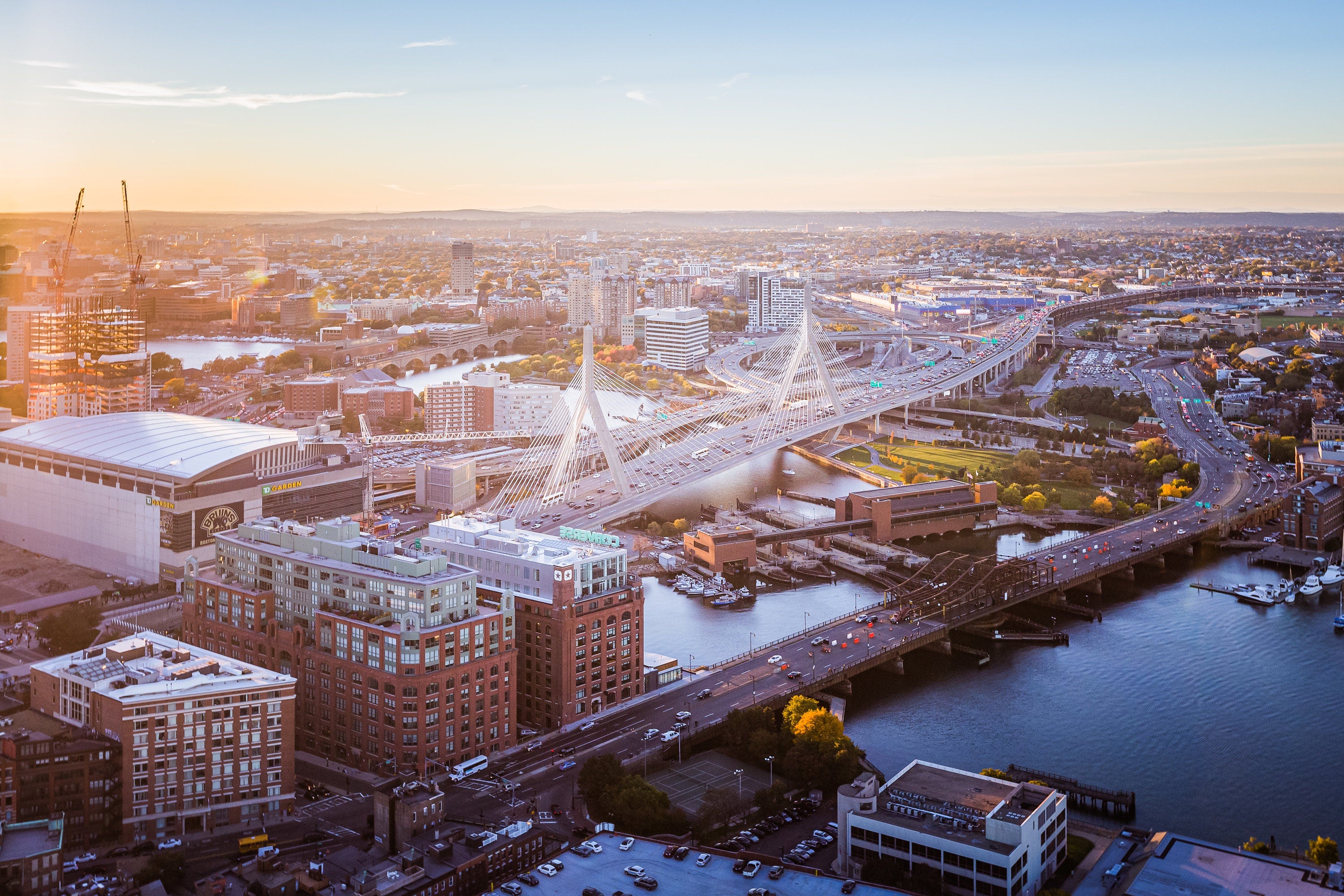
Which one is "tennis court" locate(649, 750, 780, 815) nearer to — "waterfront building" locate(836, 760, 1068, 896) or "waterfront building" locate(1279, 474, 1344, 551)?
"waterfront building" locate(836, 760, 1068, 896)

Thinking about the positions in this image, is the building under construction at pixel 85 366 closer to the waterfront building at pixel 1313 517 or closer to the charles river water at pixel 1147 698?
the charles river water at pixel 1147 698

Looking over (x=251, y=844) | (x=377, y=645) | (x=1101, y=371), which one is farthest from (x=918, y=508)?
(x=1101, y=371)

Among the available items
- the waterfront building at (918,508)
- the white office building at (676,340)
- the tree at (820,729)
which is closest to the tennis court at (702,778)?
the tree at (820,729)

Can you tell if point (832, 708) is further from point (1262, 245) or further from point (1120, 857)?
point (1262, 245)

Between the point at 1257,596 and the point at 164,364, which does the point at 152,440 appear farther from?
the point at 164,364

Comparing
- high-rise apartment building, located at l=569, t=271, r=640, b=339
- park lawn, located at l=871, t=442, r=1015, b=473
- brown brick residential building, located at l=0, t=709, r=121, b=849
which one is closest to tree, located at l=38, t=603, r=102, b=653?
brown brick residential building, located at l=0, t=709, r=121, b=849

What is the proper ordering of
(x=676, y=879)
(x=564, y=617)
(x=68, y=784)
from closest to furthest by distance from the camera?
(x=676, y=879)
(x=68, y=784)
(x=564, y=617)
